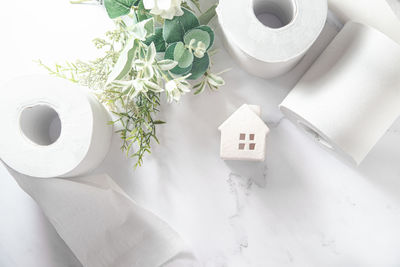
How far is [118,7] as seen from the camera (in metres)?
0.69

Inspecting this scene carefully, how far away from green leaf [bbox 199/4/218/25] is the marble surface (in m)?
0.09

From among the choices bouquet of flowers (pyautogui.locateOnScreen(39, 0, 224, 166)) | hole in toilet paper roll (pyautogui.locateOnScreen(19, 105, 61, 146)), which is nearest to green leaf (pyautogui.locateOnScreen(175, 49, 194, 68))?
bouquet of flowers (pyautogui.locateOnScreen(39, 0, 224, 166))

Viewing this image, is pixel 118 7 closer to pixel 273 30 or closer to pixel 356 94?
pixel 273 30

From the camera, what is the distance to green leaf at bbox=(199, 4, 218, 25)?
0.77 meters

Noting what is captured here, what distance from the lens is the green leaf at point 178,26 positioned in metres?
0.69

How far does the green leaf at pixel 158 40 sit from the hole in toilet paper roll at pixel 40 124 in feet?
0.66

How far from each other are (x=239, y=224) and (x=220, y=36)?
1.23 feet

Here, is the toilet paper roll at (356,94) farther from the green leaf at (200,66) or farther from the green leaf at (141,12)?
the green leaf at (141,12)

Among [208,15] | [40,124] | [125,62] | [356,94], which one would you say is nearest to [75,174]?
[40,124]

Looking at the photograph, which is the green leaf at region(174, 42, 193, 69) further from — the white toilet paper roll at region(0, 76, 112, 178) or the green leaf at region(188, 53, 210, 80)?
the white toilet paper roll at region(0, 76, 112, 178)

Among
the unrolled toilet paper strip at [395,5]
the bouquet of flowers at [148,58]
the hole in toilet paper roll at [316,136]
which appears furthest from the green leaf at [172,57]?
the unrolled toilet paper strip at [395,5]

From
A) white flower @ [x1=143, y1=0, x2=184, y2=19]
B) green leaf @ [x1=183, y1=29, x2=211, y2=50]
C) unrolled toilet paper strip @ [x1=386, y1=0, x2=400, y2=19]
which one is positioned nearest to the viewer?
white flower @ [x1=143, y1=0, x2=184, y2=19]

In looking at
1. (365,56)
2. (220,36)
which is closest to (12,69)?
(220,36)

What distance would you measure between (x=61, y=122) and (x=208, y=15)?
33 centimetres
